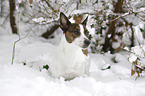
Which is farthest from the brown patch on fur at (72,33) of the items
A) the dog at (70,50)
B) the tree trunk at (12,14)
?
A: the tree trunk at (12,14)

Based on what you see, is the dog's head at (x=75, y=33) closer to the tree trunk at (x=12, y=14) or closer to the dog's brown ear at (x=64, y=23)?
the dog's brown ear at (x=64, y=23)

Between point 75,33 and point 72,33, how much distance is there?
44 millimetres

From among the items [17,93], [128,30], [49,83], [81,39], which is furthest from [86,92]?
[128,30]

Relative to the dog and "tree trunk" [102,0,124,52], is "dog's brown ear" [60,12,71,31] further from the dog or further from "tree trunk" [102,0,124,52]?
"tree trunk" [102,0,124,52]

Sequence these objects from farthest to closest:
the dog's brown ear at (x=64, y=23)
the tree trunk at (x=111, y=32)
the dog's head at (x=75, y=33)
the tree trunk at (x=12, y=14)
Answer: the tree trunk at (x=12, y=14) < the tree trunk at (x=111, y=32) < the dog's brown ear at (x=64, y=23) < the dog's head at (x=75, y=33)

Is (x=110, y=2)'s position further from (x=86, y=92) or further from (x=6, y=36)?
(x=6, y=36)

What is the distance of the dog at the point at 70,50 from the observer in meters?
2.30

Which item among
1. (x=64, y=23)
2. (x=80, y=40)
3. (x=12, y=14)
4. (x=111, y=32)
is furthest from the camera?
(x=12, y=14)

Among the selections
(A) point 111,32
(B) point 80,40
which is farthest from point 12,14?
(B) point 80,40

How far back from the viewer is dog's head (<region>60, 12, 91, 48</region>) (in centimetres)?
225

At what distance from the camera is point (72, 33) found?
2.32 m

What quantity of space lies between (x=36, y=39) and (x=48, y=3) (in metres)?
1.62

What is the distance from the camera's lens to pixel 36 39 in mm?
4895

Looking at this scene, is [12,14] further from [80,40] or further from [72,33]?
[80,40]
